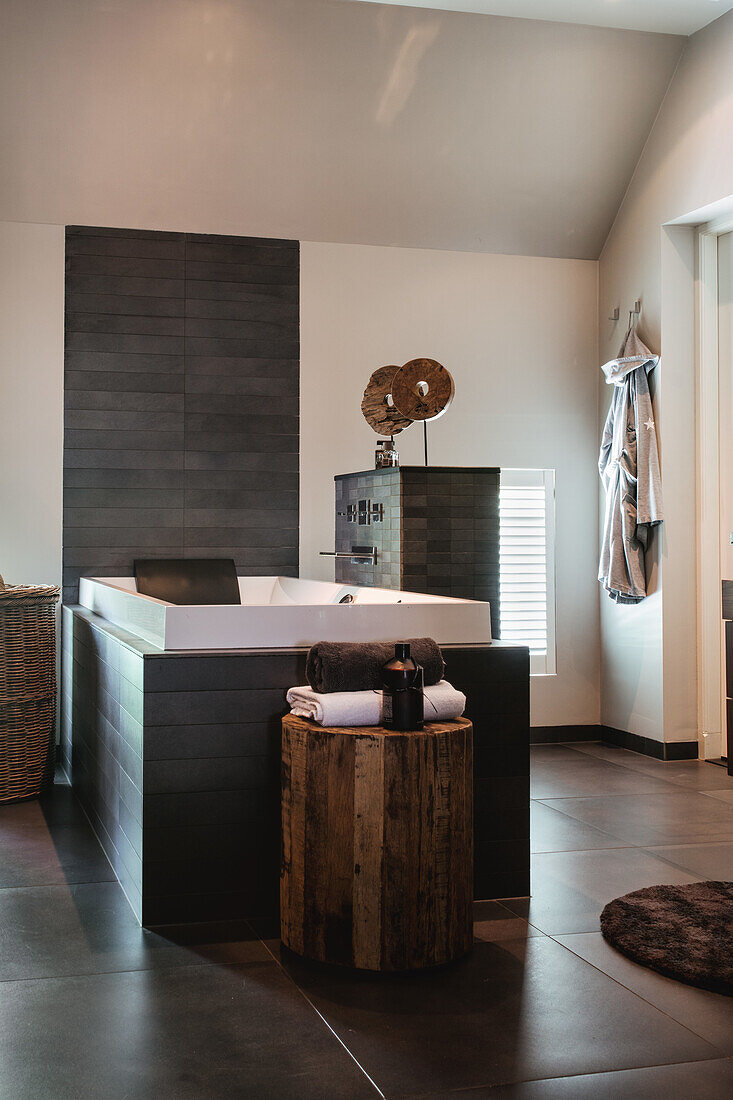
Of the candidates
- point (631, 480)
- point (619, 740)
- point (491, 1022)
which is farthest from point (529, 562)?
point (491, 1022)

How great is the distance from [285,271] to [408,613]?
2833 millimetres

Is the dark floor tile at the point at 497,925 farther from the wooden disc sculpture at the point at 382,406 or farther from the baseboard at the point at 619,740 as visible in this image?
the wooden disc sculpture at the point at 382,406

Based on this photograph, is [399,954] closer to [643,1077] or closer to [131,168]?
[643,1077]

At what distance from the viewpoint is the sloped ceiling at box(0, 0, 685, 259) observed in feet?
14.3

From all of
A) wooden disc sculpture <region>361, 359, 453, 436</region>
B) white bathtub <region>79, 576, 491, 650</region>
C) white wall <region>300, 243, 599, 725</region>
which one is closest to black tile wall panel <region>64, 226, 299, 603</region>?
white wall <region>300, 243, 599, 725</region>

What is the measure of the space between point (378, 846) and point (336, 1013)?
1.16 ft

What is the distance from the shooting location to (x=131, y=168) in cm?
477

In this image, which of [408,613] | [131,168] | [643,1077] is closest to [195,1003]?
[643,1077]

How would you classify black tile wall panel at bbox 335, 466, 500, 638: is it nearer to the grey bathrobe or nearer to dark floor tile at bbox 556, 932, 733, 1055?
the grey bathrobe

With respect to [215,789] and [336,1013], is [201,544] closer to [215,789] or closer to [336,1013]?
[215,789]

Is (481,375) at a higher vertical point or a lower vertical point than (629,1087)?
higher

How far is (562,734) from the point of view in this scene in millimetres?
5441

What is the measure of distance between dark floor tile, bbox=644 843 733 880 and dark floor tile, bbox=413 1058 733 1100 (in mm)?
1246

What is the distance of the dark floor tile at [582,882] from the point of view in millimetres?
2697
